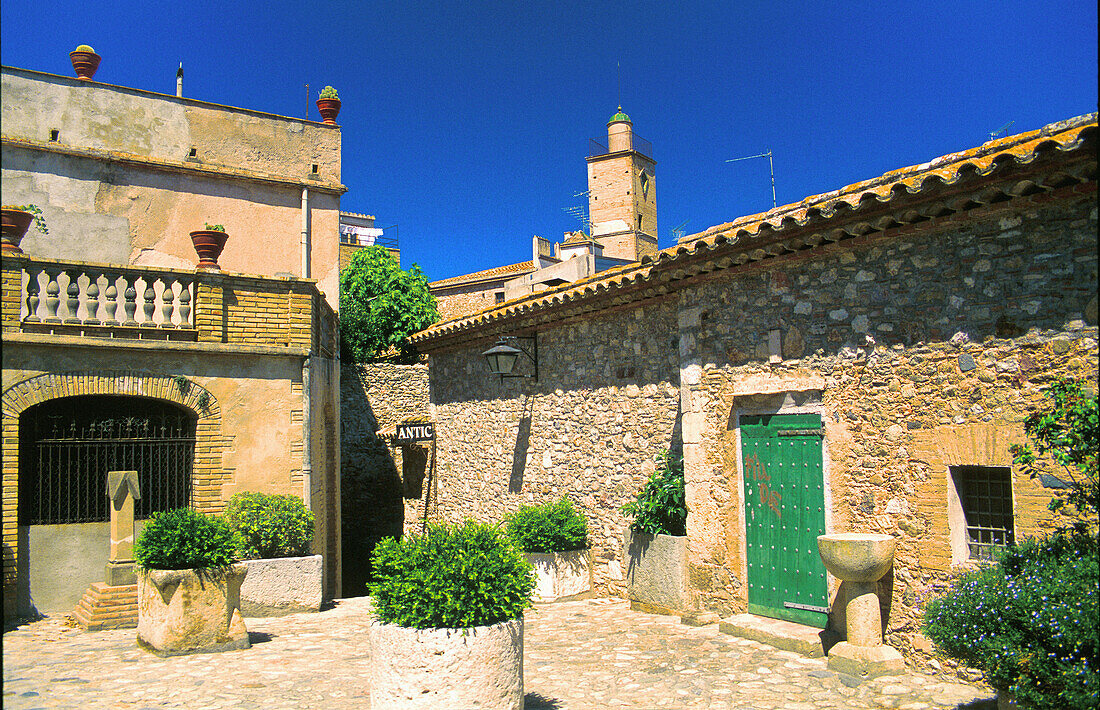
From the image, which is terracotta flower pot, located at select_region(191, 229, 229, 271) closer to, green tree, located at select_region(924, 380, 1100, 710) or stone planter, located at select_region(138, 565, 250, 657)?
stone planter, located at select_region(138, 565, 250, 657)

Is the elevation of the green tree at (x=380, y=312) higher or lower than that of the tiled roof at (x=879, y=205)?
higher

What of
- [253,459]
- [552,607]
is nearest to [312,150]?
[253,459]

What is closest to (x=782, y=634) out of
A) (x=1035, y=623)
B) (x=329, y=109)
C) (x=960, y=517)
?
(x=960, y=517)

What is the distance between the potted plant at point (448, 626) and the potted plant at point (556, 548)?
4.91m

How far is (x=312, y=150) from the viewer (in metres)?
14.3

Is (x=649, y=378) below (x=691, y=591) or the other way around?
the other way around

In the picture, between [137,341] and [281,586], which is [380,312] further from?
[281,586]

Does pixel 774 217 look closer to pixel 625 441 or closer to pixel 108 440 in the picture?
pixel 625 441

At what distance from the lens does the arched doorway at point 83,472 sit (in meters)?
8.98

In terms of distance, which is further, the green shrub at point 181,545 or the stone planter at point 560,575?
the stone planter at point 560,575

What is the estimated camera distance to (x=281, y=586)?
29.8 feet

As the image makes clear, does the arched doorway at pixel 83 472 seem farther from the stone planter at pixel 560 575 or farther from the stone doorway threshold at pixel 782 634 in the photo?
the stone doorway threshold at pixel 782 634

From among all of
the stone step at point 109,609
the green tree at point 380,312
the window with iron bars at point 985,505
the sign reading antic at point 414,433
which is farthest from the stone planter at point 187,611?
the green tree at point 380,312

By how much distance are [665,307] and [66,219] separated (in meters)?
9.36
